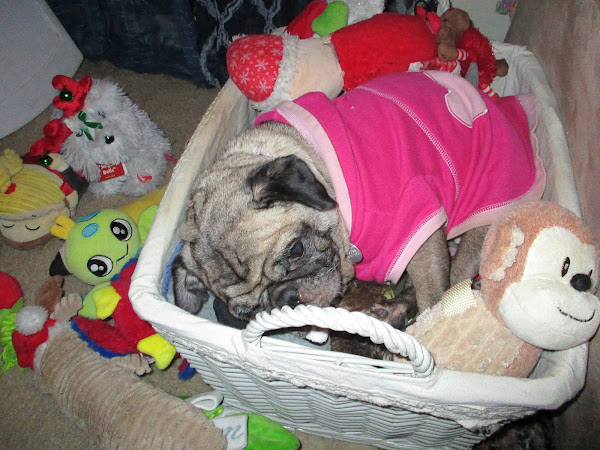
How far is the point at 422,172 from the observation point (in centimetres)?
191

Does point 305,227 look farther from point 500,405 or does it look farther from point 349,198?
point 500,405

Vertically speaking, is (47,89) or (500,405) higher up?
(47,89)

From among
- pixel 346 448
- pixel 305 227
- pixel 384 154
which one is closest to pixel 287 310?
pixel 305 227

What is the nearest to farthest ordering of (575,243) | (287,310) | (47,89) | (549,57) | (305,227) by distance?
(287,310), (575,243), (305,227), (549,57), (47,89)

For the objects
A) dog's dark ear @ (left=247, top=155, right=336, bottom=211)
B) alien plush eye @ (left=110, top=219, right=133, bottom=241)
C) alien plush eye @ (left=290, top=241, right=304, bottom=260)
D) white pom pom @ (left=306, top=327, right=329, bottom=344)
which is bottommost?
white pom pom @ (left=306, top=327, right=329, bottom=344)

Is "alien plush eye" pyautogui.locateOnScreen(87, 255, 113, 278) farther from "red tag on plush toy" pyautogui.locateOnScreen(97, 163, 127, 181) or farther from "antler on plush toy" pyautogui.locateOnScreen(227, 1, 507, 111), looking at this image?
"antler on plush toy" pyautogui.locateOnScreen(227, 1, 507, 111)

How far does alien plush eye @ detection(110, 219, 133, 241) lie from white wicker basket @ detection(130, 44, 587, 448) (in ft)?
2.07

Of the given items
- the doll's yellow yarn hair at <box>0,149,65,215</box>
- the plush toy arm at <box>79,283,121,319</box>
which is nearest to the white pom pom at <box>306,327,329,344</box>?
the plush toy arm at <box>79,283,121,319</box>

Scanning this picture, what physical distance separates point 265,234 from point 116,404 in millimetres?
990

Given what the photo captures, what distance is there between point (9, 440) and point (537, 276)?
252 cm

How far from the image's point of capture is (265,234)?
167cm

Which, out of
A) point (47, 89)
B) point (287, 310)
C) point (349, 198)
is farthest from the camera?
point (47, 89)

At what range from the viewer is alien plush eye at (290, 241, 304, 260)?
5.55 feet

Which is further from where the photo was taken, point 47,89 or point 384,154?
point 47,89
